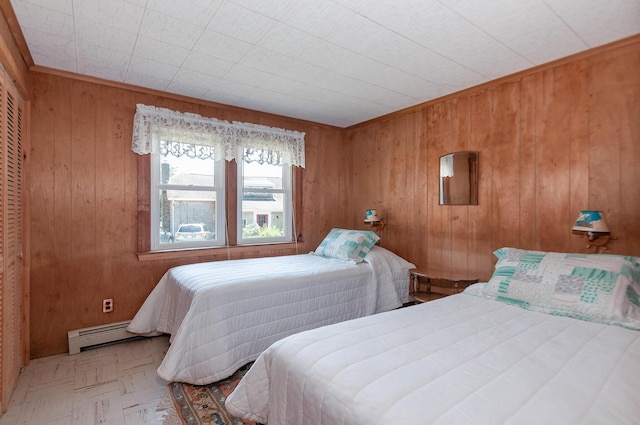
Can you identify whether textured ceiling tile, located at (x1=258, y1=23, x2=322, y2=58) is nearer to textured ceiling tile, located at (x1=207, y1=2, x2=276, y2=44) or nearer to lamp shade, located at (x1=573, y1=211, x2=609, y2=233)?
textured ceiling tile, located at (x1=207, y1=2, x2=276, y2=44)

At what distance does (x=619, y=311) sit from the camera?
1632 mm

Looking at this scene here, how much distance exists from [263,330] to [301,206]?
1.88 metres

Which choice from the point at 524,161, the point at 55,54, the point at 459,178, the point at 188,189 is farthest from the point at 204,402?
the point at 524,161

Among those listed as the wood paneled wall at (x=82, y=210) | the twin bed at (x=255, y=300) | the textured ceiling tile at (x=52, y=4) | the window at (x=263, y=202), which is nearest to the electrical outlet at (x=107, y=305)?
the wood paneled wall at (x=82, y=210)

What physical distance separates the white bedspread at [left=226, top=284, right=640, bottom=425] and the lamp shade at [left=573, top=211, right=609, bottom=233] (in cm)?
74

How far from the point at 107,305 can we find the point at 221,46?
2399 mm

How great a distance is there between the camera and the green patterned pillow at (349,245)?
3.24m

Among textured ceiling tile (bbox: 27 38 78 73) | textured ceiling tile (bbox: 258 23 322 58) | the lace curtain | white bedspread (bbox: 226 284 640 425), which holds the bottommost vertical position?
white bedspread (bbox: 226 284 640 425)

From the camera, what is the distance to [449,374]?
1.12 m

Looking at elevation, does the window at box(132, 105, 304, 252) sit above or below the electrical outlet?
above

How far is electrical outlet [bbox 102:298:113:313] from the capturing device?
9.18ft

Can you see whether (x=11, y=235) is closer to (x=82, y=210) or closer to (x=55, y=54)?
(x=82, y=210)

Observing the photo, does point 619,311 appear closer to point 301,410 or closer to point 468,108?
point 301,410

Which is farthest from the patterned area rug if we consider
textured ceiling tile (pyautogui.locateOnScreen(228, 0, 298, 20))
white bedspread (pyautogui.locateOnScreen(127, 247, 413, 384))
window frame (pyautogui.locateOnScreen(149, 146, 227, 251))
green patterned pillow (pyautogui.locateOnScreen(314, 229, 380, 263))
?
textured ceiling tile (pyautogui.locateOnScreen(228, 0, 298, 20))
